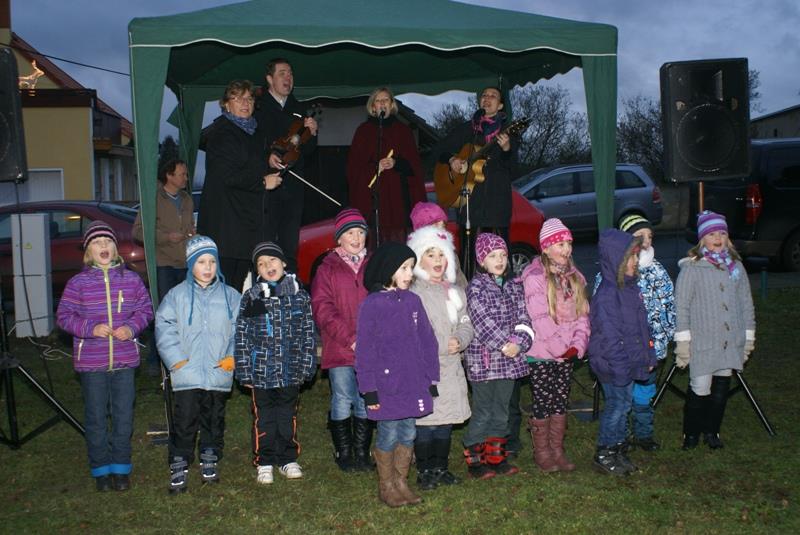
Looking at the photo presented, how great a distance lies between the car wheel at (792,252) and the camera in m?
13.5

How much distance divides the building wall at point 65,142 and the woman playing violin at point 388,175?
18863mm

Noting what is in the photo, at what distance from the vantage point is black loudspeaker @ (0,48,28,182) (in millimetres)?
6174

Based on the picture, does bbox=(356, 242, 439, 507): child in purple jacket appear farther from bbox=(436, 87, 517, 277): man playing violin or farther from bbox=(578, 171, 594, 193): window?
bbox=(578, 171, 594, 193): window

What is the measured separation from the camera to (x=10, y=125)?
20.5ft

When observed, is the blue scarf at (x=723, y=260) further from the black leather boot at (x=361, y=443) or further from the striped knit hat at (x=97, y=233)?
the striped knit hat at (x=97, y=233)

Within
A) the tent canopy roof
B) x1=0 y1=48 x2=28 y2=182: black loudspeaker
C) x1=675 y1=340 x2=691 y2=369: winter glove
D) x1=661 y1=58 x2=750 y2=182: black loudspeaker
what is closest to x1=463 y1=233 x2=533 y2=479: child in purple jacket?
x1=675 y1=340 x2=691 y2=369: winter glove

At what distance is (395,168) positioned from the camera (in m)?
7.52

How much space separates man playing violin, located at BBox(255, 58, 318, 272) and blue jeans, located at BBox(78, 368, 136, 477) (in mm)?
1786

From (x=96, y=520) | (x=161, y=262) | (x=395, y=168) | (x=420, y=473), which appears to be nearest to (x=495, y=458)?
(x=420, y=473)

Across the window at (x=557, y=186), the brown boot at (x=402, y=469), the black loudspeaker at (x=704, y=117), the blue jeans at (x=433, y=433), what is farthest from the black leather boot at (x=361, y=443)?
the window at (x=557, y=186)

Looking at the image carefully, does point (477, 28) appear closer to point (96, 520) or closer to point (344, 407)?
point (344, 407)

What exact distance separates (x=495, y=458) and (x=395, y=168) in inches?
111

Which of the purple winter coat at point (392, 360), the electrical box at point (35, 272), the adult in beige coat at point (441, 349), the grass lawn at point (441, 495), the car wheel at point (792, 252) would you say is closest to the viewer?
the grass lawn at point (441, 495)

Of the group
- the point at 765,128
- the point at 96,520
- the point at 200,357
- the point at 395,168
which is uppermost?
the point at 765,128
